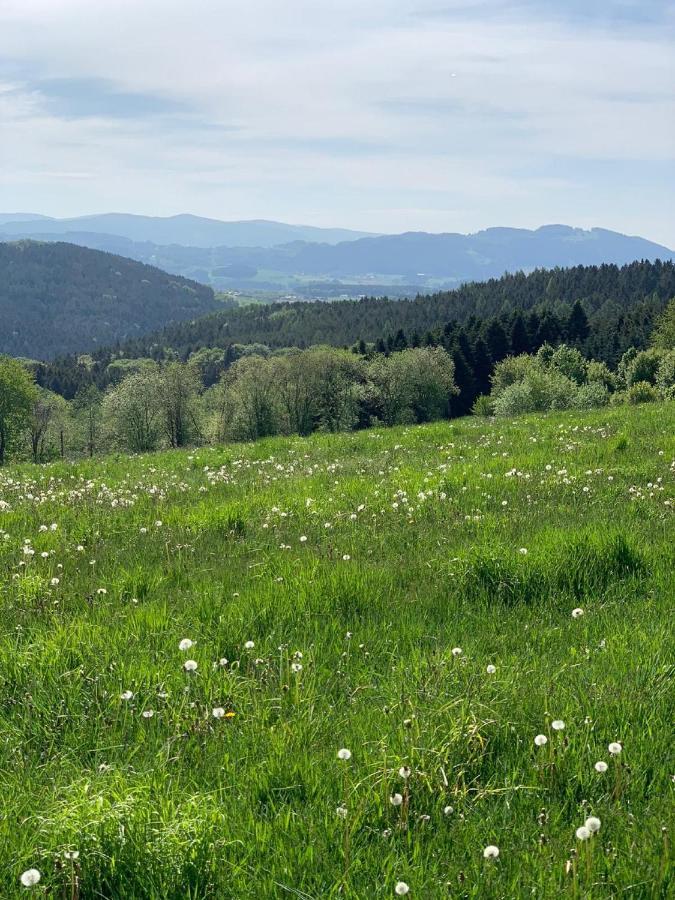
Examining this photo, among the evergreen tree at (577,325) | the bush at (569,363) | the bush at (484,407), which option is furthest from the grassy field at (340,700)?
the evergreen tree at (577,325)

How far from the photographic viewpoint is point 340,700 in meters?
4.40

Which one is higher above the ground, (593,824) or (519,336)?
(519,336)

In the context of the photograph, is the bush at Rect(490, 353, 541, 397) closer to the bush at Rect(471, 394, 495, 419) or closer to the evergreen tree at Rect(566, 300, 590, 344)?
the bush at Rect(471, 394, 495, 419)

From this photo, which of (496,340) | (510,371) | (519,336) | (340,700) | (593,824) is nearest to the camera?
(593,824)

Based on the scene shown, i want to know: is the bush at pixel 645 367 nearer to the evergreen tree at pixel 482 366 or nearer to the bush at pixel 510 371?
the bush at pixel 510 371

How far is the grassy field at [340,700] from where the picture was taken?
2.95 meters

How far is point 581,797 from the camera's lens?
349 cm

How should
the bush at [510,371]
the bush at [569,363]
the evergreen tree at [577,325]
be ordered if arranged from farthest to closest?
1. the evergreen tree at [577,325]
2. the bush at [510,371]
3. the bush at [569,363]

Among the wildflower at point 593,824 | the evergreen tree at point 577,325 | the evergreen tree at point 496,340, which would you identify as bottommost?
the wildflower at point 593,824

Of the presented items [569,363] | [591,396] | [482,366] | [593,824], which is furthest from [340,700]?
[482,366]

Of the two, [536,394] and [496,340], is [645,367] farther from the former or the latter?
[496,340]

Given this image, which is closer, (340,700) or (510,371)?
(340,700)

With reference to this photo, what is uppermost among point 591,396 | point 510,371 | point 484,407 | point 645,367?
point 645,367

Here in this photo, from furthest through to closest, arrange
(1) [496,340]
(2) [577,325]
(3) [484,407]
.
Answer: (2) [577,325]
(1) [496,340]
(3) [484,407]
